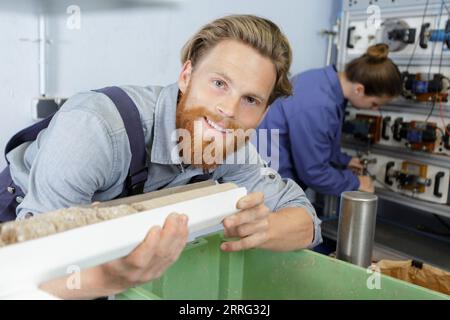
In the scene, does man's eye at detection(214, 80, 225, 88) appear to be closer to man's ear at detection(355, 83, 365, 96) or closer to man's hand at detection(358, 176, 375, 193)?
man's ear at detection(355, 83, 365, 96)

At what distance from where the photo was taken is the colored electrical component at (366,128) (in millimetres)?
2148

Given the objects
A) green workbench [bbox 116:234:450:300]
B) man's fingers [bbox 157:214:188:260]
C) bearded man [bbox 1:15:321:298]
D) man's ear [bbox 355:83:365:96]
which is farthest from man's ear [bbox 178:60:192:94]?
man's ear [bbox 355:83:365:96]

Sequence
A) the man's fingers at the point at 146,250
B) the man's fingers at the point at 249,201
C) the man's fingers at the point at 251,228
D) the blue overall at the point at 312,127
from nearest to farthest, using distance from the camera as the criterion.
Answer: the man's fingers at the point at 146,250 → the man's fingers at the point at 249,201 → the man's fingers at the point at 251,228 → the blue overall at the point at 312,127

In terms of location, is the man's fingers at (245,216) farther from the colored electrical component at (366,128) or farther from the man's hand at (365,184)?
the colored electrical component at (366,128)

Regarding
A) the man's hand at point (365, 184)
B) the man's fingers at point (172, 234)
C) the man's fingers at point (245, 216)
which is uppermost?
the man's fingers at point (172, 234)

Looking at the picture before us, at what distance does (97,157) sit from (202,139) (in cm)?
26

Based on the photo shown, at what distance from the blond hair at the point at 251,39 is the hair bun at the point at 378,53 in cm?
92

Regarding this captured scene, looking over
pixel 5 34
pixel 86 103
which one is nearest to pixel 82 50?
pixel 5 34

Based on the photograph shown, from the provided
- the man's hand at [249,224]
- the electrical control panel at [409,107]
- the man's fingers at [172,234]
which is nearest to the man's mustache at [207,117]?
the man's hand at [249,224]

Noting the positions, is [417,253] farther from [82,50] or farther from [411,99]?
[82,50]

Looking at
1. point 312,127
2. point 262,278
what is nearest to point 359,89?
point 312,127

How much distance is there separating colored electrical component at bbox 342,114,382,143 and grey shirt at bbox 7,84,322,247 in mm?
1144

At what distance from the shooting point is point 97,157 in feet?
2.81

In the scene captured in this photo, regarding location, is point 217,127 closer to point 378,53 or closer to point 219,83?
point 219,83
